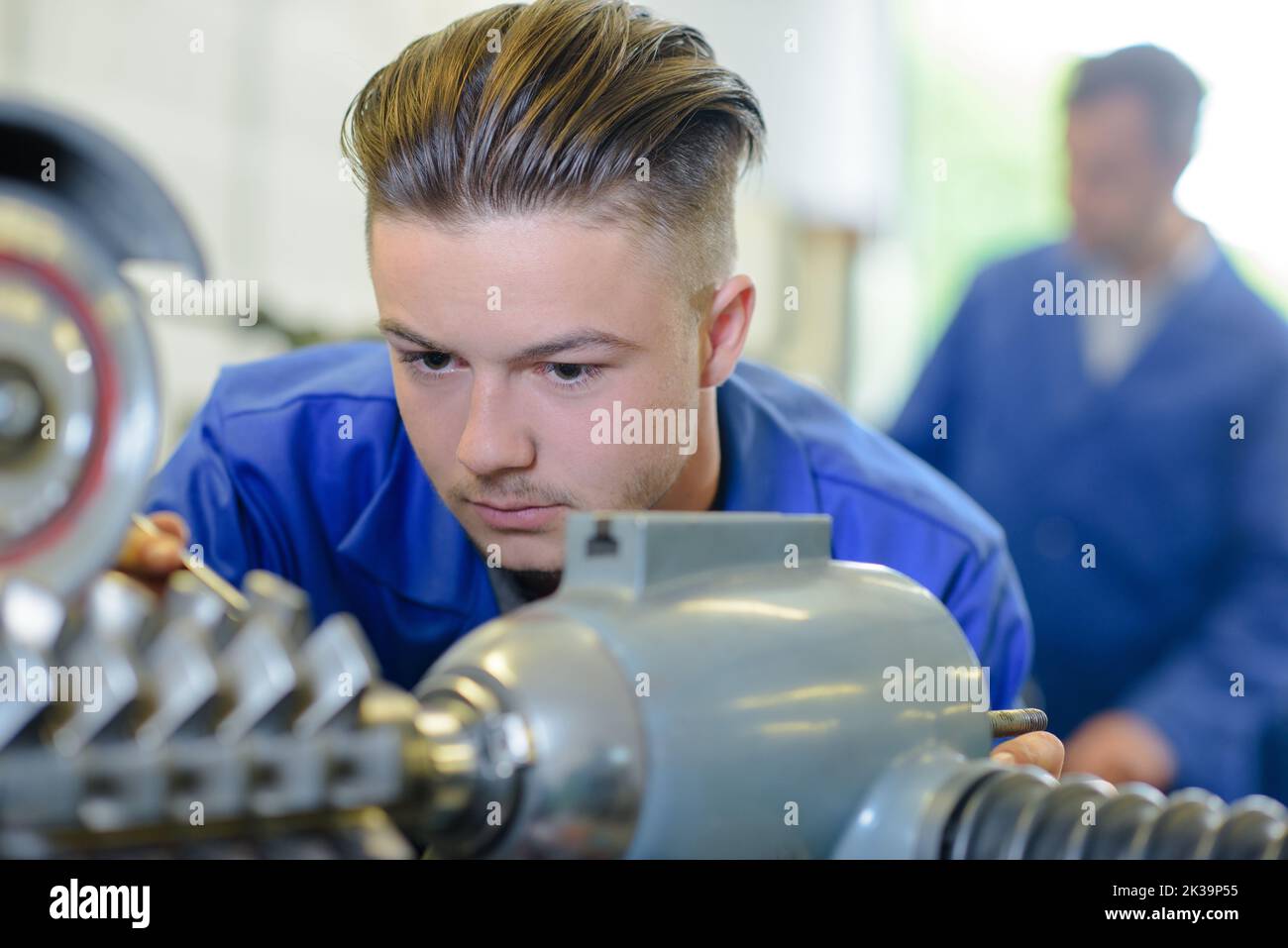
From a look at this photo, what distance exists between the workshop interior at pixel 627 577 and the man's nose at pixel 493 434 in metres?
0.11

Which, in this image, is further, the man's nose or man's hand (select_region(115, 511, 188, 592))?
the man's nose

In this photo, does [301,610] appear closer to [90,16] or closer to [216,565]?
[216,565]

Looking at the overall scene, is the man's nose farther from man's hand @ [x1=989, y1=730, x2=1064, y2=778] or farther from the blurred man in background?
the blurred man in background

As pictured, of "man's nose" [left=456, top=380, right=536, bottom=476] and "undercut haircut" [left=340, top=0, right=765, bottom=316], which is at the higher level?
"undercut haircut" [left=340, top=0, right=765, bottom=316]

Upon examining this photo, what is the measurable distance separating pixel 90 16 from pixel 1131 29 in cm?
202

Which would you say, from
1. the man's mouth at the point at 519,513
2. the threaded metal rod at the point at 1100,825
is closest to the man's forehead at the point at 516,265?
the man's mouth at the point at 519,513

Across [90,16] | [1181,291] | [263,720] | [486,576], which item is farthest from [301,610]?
[90,16]

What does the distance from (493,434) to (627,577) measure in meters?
0.28

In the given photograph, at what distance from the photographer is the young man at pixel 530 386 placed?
72cm

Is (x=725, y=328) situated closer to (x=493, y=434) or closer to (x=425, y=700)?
(x=493, y=434)

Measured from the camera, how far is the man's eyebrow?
27.4 inches

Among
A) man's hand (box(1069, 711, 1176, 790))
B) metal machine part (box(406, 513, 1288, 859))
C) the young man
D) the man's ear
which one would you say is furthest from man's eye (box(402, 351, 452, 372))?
man's hand (box(1069, 711, 1176, 790))

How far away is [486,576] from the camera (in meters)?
0.86

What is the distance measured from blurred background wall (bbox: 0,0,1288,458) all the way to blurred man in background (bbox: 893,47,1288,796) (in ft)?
0.37
